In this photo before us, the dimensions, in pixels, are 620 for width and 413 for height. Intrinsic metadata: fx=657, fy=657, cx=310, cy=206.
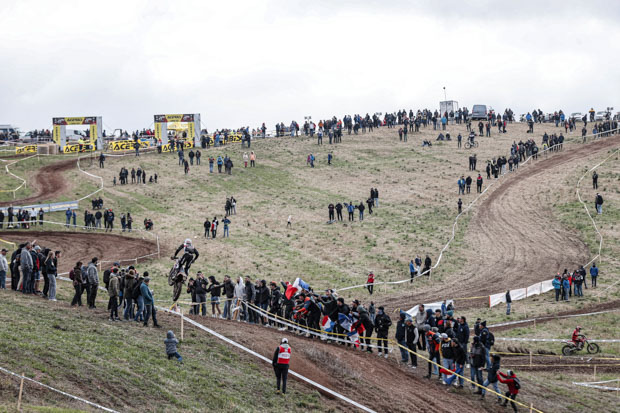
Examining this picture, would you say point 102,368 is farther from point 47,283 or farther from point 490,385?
point 490,385

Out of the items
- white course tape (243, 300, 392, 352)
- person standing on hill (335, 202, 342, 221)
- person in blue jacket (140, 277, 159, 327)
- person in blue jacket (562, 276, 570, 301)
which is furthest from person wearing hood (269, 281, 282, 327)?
person standing on hill (335, 202, 342, 221)

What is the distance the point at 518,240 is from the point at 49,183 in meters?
39.2

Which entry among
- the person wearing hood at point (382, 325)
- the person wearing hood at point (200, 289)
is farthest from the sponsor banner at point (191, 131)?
the person wearing hood at point (382, 325)

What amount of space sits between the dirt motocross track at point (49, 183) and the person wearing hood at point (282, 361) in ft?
127

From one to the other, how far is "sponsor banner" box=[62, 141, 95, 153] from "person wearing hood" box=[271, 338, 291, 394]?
59.5m

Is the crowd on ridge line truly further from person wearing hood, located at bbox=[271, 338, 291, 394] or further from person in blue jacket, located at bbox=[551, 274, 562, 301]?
person wearing hood, located at bbox=[271, 338, 291, 394]

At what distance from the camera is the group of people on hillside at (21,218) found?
43.4 m

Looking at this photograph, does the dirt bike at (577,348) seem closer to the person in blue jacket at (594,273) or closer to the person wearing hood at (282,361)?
the person in blue jacket at (594,273)

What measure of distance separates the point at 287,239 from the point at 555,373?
25968 millimetres

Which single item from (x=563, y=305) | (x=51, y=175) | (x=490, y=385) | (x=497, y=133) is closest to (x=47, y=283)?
(x=490, y=385)

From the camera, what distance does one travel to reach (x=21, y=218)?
44188 millimetres

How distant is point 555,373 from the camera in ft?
77.4

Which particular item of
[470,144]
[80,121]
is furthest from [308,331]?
[80,121]

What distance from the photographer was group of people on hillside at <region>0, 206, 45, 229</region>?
4344cm
